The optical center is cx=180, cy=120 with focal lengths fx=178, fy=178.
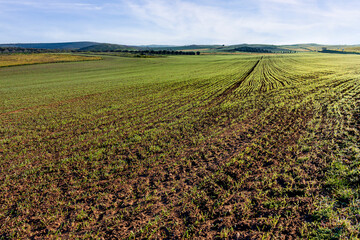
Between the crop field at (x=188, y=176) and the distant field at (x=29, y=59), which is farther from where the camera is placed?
the distant field at (x=29, y=59)

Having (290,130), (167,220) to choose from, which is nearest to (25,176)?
(167,220)

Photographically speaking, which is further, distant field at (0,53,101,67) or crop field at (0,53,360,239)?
distant field at (0,53,101,67)

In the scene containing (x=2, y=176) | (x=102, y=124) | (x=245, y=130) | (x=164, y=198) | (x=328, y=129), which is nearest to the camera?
(x=164, y=198)

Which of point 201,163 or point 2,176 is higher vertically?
point 201,163

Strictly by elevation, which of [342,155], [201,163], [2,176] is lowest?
[2,176]

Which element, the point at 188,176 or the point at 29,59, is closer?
the point at 188,176

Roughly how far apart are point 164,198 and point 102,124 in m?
9.75

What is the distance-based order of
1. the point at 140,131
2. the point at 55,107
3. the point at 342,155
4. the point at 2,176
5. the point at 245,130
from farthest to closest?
the point at 55,107
the point at 140,131
the point at 245,130
the point at 2,176
the point at 342,155

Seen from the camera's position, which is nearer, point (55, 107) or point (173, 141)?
point (173, 141)

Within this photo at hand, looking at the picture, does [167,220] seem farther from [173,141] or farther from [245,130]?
[245,130]

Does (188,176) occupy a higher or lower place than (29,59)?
lower

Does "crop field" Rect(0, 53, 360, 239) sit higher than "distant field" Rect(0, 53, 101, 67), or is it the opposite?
"distant field" Rect(0, 53, 101, 67)

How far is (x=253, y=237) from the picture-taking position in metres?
4.70

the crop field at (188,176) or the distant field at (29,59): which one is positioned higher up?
the distant field at (29,59)
